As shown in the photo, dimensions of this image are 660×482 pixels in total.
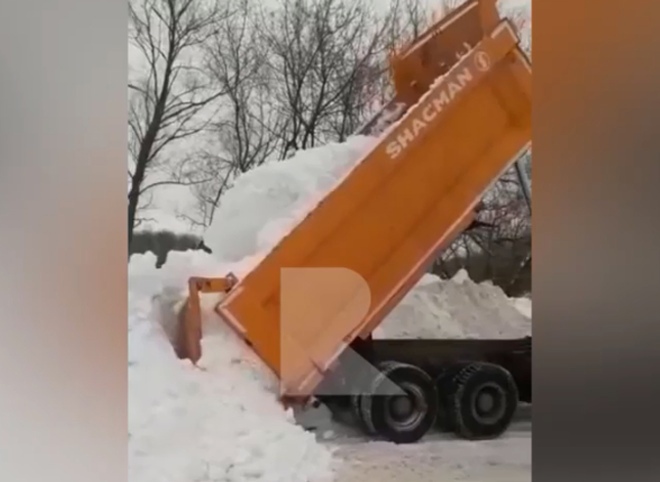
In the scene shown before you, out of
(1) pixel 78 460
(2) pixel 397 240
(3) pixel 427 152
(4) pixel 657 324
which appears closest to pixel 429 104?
(3) pixel 427 152

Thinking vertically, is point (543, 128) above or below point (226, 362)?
above

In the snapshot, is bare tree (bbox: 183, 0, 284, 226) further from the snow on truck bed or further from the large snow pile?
the large snow pile

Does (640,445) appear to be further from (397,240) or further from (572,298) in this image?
(397,240)

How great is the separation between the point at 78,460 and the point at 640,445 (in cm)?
79

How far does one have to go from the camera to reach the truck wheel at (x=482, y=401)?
3.30 ft

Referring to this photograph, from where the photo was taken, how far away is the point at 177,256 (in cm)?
99

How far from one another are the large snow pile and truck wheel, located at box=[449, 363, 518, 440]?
0.05 metres

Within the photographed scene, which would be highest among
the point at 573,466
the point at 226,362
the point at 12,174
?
the point at 12,174

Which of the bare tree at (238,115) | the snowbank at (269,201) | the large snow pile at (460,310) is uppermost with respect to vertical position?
the bare tree at (238,115)

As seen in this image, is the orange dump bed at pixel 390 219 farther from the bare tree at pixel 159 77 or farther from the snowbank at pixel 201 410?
the bare tree at pixel 159 77

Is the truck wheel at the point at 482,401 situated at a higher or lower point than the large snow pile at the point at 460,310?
lower

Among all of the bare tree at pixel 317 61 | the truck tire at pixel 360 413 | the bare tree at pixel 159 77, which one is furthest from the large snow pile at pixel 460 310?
the bare tree at pixel 159 77

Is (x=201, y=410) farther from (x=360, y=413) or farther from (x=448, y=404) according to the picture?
(x=448, y=404)

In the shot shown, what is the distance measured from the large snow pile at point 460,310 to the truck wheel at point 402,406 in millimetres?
62
